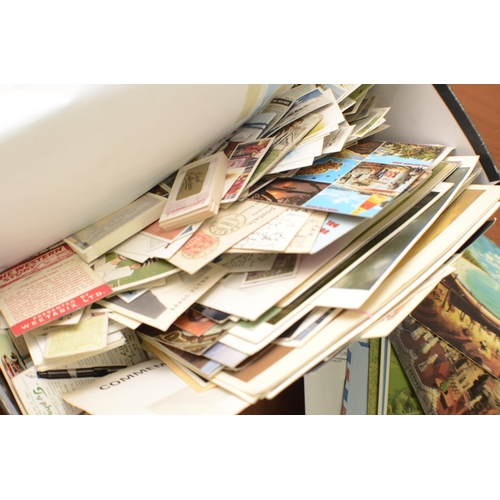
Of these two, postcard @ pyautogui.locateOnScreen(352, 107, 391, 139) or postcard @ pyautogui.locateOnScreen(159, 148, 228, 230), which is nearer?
postcard @ pyautogui.locateOnScreen(159, 148, 228, 230)

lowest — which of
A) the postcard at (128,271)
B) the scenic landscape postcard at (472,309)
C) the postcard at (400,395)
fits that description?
the postcard at (400,395)

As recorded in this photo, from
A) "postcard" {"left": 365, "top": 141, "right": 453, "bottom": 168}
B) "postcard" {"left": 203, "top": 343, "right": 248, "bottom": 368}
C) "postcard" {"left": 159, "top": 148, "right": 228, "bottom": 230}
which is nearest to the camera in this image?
"postcard" {"left": 203, "top": 343, "right": 248, "bottom": 368}

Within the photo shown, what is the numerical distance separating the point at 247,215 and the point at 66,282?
0.26 m

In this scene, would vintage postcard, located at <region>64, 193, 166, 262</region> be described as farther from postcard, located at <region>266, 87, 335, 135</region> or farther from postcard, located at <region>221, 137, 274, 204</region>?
postcard, located at <region>266, 87, 335, 135</region>

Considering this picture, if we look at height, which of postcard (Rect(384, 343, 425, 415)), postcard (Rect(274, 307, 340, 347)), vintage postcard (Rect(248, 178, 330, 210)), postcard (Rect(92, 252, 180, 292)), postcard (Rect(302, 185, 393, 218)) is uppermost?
vintage postcard (Rect(248, 178, 330, 210))

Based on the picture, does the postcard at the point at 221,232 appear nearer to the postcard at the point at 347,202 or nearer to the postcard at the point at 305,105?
the postcard at the point at 347,202

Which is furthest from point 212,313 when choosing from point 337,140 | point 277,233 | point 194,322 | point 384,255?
point 337,140

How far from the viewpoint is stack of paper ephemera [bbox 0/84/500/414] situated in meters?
0.57

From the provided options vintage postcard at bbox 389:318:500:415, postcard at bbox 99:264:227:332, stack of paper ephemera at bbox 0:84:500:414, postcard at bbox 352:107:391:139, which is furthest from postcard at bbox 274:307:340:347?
postcard at bbox 352:107:391:139

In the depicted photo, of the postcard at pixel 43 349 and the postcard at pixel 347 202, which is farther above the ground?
the postcard at pixel 347 202

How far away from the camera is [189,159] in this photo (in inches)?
29.8

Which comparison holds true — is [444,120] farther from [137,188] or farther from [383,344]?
[137,188]

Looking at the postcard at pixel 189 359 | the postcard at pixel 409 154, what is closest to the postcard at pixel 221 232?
the postcard at pixel 189 359

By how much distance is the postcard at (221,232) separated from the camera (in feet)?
2.01
